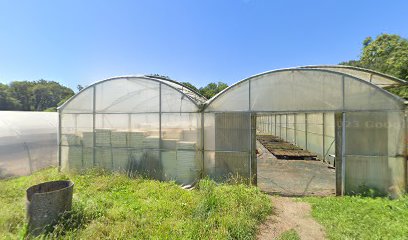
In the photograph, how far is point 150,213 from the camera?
4844 millimetres

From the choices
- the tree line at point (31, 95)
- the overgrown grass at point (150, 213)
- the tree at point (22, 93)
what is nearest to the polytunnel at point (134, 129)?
the overgrown grass at point (150, 213)

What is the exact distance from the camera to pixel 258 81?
269 inches

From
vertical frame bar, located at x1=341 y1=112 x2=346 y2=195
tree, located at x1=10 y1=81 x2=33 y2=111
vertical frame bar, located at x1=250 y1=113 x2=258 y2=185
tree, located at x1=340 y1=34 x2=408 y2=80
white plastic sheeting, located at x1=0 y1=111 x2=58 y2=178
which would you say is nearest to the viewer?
vertical frame bar, located at x1=341 y1=112 x2=346 y2=195

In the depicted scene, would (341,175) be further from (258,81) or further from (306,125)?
(306,125)

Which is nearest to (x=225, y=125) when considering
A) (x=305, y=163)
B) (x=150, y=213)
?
(x=150, y=213)

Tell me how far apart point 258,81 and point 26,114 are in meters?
11.4

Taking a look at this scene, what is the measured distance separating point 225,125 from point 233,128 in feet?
0.94

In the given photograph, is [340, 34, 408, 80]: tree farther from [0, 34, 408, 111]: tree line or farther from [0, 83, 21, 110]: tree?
[0, 83, 21, 110]: tree

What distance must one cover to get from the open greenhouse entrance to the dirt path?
1.21m

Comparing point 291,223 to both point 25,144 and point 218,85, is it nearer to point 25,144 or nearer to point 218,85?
point 25,144

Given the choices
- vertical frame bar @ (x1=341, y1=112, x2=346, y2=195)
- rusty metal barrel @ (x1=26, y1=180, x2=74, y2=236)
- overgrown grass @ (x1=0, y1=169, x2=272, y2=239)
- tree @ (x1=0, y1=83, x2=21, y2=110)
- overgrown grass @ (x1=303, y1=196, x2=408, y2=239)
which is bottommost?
overgrown grass @ (x1=303, y1=196, x2=408, y2=239)

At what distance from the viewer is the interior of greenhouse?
5.90m

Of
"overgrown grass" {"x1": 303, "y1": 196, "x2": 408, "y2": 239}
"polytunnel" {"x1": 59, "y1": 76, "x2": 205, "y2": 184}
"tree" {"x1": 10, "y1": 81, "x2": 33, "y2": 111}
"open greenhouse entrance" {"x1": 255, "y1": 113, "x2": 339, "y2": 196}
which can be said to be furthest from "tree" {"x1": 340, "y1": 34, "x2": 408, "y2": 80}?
"tree" {"x1": 10, "y1": 81, "x2": 33, "y2": 111}

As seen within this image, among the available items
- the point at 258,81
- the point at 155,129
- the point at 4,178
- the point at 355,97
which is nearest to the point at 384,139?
the point at 355,97
